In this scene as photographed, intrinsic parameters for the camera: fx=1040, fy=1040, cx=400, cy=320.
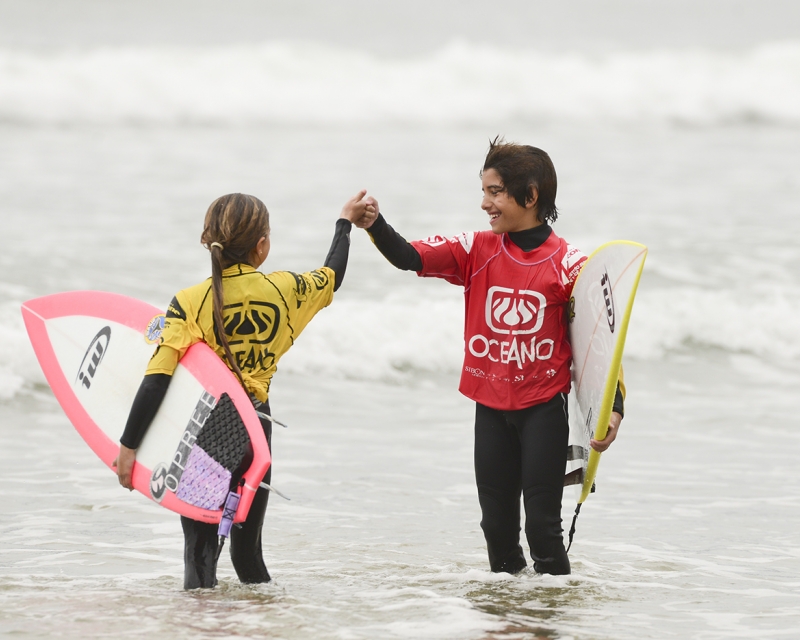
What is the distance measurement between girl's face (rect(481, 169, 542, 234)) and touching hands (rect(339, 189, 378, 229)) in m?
0.38

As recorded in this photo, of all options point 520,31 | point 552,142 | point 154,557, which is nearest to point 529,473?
point 154,557

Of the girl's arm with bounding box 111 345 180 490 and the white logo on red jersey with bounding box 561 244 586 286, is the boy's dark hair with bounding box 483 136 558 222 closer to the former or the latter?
the white logo on red jersey with bounding box 561 244 586 286

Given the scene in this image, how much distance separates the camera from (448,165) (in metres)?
18.2

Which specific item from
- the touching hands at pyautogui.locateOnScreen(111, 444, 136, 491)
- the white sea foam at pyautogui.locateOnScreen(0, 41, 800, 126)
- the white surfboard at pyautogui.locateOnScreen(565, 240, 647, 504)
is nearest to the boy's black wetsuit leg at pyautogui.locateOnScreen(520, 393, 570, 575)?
the white surfboard at pyautogui.locateOnScreen(565, 240, 647, 504)

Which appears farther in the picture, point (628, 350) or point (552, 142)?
point (552, 142)

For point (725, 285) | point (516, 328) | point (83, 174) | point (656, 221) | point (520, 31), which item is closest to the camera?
point (516, 328)

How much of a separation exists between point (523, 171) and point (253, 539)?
60.8 inches

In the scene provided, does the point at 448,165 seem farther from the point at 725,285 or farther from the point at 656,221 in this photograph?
the point at 725,285

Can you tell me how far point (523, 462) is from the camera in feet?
11.8

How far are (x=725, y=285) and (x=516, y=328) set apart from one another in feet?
28.2

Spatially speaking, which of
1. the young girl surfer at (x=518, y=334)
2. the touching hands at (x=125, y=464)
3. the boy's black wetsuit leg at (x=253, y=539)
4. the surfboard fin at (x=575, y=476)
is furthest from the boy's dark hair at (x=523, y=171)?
the touching hands at (x=125, y=464)

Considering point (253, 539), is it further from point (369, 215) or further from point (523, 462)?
point (369, 215)

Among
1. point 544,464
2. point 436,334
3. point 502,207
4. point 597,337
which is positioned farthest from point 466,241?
point 436,334

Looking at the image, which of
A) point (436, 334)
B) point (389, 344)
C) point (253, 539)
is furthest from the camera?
point (436, 334)
